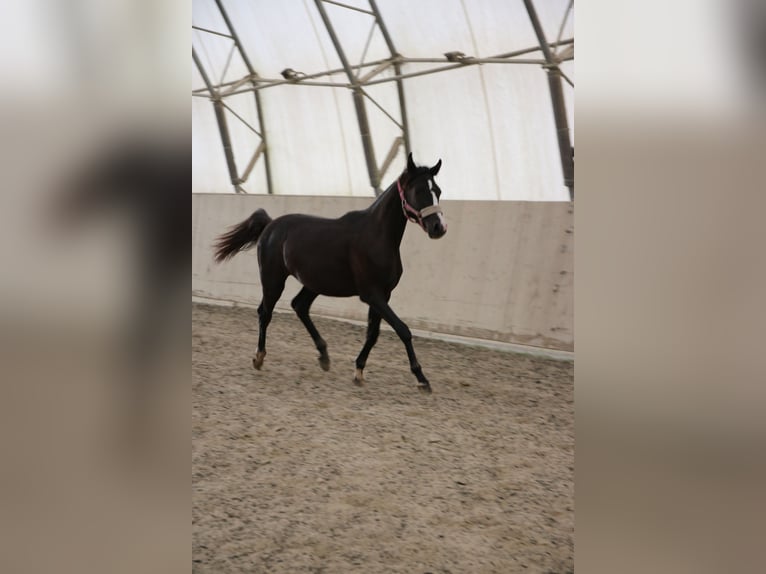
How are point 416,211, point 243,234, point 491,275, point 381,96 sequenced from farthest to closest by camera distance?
point 381,96, point 491,275, point 243,234, point 416,211

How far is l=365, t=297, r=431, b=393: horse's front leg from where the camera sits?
5.33m

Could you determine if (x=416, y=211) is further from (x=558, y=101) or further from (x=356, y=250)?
(x=558, y=101)

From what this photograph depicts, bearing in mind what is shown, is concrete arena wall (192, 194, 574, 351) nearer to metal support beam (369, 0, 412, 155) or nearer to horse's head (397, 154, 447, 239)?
metal support beam (369, 0, 412, 155)

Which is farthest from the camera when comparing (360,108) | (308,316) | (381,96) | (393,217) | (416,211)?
(360,108)

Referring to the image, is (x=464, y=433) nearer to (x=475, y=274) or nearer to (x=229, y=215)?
(x=475, y=274)

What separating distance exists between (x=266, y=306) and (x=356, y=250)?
1087 millimetres

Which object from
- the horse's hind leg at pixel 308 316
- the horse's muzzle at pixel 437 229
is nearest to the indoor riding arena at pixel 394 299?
the horse's muzzle at pixel 437 229

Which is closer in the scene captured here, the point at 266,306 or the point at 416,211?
the point at 416,211

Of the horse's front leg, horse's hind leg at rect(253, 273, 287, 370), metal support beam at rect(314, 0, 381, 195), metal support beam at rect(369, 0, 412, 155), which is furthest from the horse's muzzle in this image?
metal support beam at rect(314, 0, 381, 195)

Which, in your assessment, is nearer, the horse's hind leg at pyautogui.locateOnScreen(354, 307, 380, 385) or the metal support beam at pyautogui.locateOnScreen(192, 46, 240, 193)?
the horse's hind leg at pyautogui.locateOnScreen(354, 307, 380, 385)

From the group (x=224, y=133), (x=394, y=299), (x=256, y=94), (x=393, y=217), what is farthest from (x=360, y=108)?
(x=393, y=217)

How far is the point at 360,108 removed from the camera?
9523mm

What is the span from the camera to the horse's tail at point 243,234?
21.1 ft
